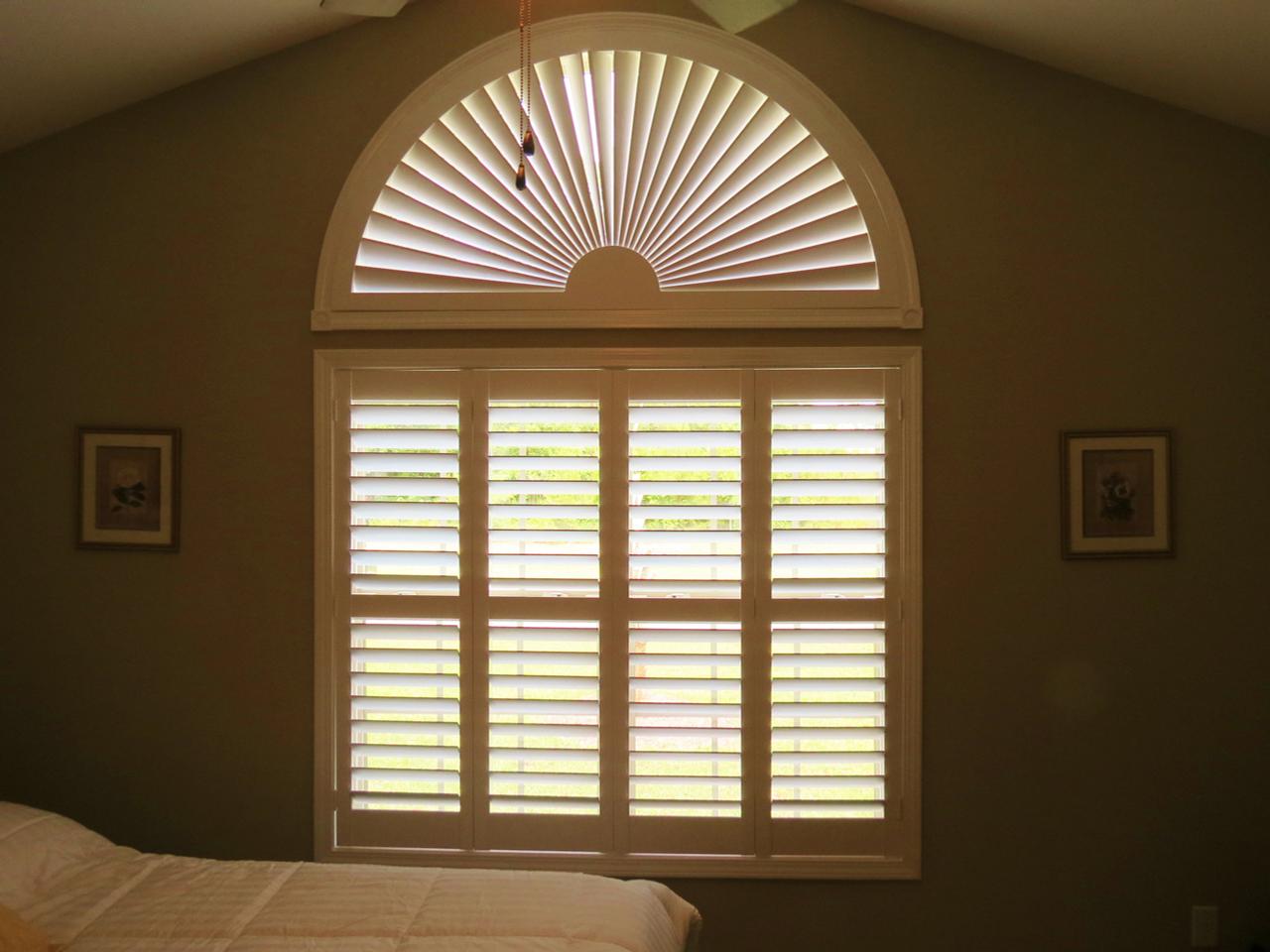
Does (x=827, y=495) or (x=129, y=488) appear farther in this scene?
(x=129, y=488)

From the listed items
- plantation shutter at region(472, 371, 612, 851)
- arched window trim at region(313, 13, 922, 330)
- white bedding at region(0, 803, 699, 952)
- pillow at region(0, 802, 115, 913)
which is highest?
arched window trim at region(313, 13, 922, 330)

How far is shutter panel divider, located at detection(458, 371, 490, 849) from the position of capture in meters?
2.97

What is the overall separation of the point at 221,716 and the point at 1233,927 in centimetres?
293

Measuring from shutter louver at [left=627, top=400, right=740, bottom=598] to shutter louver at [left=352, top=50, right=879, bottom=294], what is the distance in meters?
0.39

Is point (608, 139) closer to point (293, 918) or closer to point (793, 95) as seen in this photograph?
point (793, 95)

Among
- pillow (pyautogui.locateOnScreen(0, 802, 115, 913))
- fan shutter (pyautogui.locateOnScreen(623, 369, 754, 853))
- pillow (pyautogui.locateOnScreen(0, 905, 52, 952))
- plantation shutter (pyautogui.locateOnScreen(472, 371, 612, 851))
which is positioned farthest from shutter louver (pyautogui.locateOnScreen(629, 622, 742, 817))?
pillow (pyautogui.locateOnScreen(0, 905, 52, 952))

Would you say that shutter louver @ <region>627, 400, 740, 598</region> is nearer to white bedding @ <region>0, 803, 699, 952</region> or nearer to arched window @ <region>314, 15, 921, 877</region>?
arched window @ <region>314, 15, 921, 877</region>

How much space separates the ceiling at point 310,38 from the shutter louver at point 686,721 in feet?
5.78

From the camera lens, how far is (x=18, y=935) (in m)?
1.88

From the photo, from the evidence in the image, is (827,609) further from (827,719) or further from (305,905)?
(305,905)

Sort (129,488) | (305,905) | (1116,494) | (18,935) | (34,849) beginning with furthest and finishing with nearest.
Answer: (129,488), (1116,494), (34,849), (305,905), (18,935)

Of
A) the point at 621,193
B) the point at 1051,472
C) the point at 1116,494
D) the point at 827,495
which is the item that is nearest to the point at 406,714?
the point at 827,495

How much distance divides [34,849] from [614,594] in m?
1.52

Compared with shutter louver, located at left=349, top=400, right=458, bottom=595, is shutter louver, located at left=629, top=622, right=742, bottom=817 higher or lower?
lower
